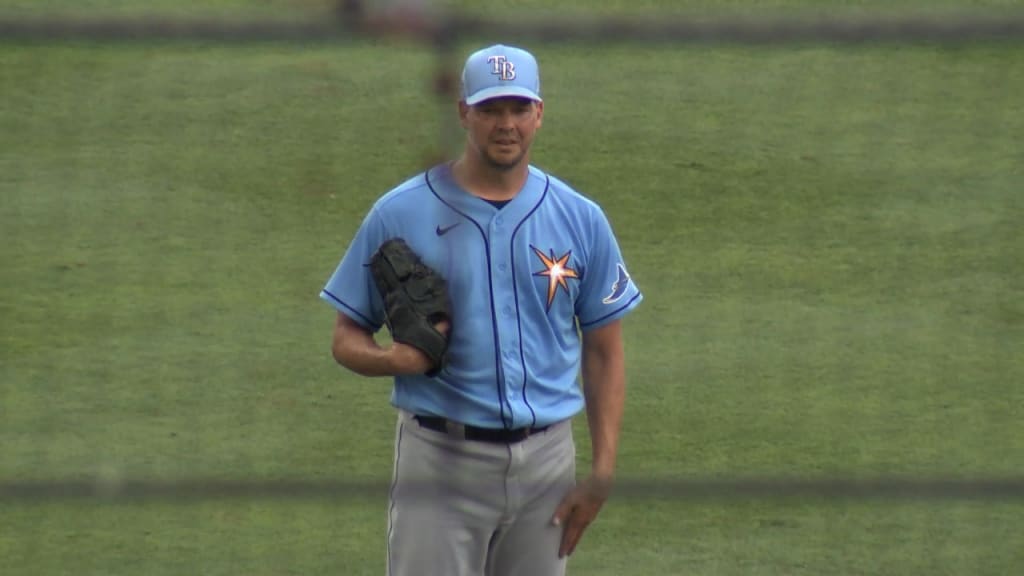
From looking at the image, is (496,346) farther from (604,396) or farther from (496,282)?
(604,396)

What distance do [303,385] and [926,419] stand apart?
1.77 m

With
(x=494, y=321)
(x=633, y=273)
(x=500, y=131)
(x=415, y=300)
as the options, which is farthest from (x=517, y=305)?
(x=633, y=273)

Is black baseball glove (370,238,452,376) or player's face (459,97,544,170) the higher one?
player's face (459,97,544,170)

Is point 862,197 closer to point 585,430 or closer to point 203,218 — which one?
point 585,430

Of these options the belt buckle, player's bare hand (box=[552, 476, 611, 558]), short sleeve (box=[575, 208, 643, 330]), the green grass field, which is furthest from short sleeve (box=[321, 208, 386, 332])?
the green grass field

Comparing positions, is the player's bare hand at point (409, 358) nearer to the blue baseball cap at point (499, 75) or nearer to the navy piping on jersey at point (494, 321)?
the navy piping on jersey at point (494, 321)

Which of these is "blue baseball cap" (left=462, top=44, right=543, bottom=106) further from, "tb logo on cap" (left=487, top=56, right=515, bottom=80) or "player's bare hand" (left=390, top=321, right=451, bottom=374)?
"player's bare hand" (left=390, top=321, right=451, bottom=374)

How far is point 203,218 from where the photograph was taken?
6070 millimetres

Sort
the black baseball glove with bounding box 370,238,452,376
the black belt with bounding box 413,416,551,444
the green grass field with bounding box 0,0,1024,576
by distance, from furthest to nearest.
Result: the green grass field with bounding box 0,0,1024,576
the black belt with bounding box 413,416,551,444
the black baseball glove with bounding box 370,238,452,376

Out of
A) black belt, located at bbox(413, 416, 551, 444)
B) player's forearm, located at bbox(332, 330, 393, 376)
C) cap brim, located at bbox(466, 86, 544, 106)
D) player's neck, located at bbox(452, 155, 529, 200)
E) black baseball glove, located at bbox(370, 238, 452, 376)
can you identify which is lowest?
black belt, located at bbox(413, 416, 551, 444)

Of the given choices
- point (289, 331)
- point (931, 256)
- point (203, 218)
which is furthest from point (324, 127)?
point (931, 256)

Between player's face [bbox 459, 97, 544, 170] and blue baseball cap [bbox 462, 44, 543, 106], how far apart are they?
0.04 feet

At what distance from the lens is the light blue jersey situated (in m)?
3.23

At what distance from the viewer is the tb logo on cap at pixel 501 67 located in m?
3.23
